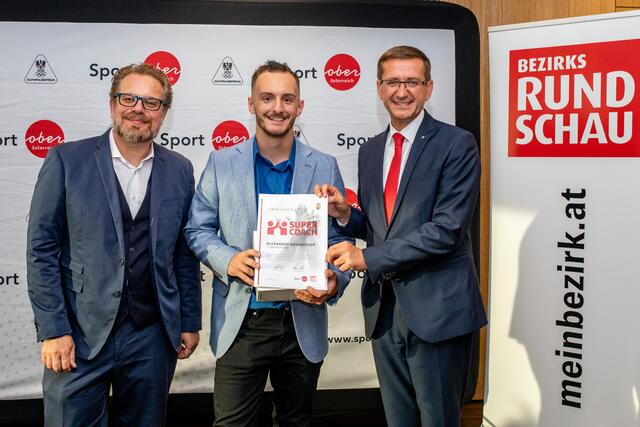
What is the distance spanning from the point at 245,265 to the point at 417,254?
2.01ft

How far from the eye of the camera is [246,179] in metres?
2.15

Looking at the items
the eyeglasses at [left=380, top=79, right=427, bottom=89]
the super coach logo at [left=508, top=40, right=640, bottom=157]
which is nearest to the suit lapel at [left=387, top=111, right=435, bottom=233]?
the eyeglasses at [left=380, top=79, right=427, bottom=89]

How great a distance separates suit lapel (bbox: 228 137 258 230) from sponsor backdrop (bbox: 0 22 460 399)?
4.26 feet

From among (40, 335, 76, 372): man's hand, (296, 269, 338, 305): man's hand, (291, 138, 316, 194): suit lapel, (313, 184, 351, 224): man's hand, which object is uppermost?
(291, 138, 316, 194): suit lapel

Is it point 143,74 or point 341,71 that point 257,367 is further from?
point 341,71

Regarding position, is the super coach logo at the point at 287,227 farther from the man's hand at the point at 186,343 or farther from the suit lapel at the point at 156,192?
the man's hand at the point at 186,343

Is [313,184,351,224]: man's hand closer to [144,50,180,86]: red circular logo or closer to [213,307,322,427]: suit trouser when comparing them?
[213,307,322,427]: suit trouser

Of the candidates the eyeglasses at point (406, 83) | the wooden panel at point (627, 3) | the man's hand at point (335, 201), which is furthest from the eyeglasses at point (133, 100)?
the wooden panel at point (627, 3)

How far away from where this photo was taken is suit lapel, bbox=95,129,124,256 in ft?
6.52

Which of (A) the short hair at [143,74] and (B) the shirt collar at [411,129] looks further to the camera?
(B) the shirt collar at [411,129]

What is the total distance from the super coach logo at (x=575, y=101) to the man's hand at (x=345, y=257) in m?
1.46

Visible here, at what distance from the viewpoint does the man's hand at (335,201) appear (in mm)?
2045

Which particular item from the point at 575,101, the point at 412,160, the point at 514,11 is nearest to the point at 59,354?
the point at 412,160

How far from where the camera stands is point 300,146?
7.26 feet
